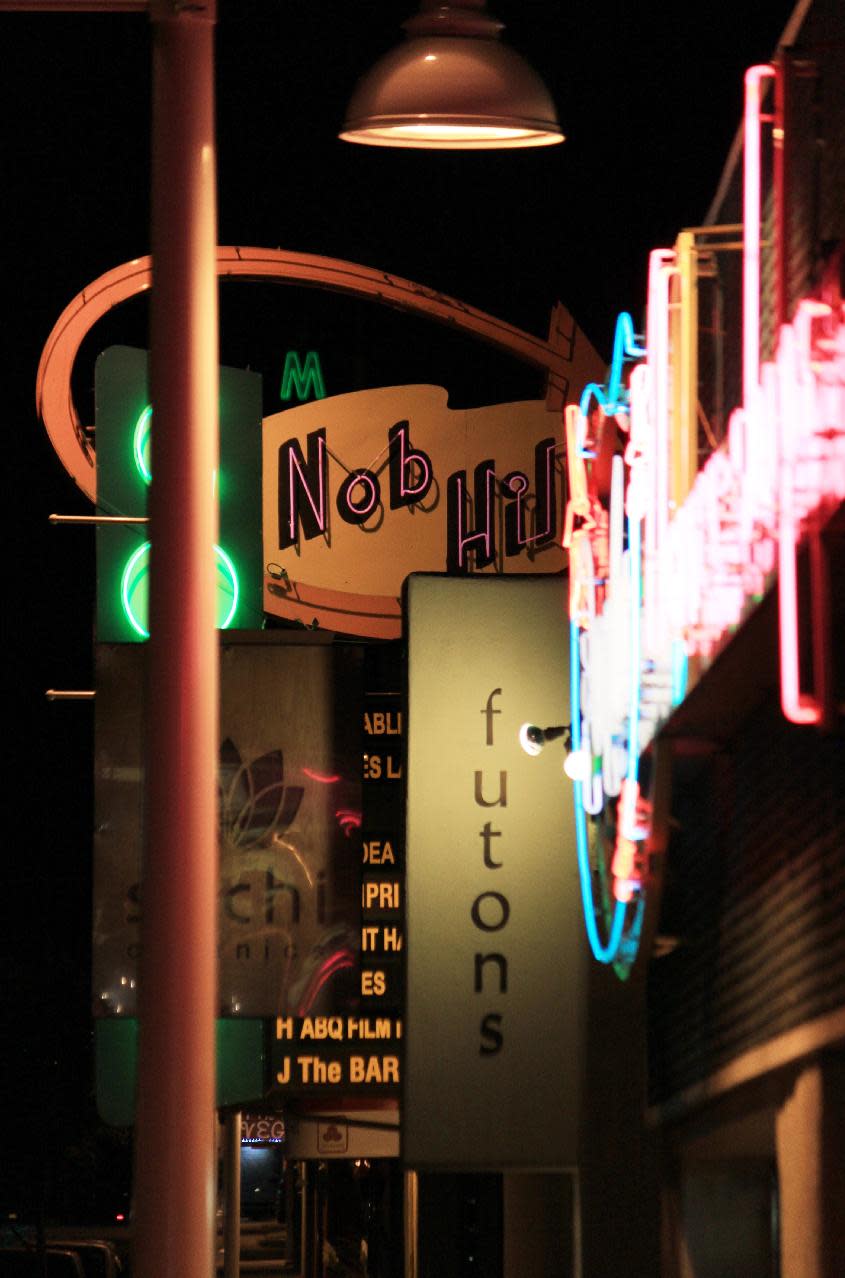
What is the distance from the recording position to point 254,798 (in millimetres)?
12500

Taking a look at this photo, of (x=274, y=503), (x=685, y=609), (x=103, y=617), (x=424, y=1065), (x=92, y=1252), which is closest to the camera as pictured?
(x=685, y=609)

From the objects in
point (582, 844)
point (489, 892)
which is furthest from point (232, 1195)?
point (582, 844)

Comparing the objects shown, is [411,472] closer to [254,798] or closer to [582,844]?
[254,798]

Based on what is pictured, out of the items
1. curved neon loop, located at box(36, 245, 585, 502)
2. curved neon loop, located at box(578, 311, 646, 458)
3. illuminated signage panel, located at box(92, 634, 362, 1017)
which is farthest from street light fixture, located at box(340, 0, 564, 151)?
curved neon loop, located at box(36, 245, 585, 502)

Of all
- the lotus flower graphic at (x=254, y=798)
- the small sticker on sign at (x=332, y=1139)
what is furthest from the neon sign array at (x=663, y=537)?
the small sticker on sign at (x=332, y=1139)

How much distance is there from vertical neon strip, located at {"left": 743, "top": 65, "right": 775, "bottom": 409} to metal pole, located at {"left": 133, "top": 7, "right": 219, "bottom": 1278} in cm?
153

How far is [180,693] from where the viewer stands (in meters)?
6.38

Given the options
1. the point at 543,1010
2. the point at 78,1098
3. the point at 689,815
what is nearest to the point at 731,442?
the point at 689,815

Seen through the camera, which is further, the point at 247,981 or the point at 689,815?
the point at 247,981

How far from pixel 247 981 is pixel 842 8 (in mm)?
6276

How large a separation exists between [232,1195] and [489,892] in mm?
9961

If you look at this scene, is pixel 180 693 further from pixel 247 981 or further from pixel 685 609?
pixel 247 981

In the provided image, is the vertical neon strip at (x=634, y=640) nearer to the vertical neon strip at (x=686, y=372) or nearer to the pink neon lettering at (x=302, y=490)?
the vertical neon strip at (x=686, y=372)

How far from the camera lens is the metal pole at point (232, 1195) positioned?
20.5 metres
